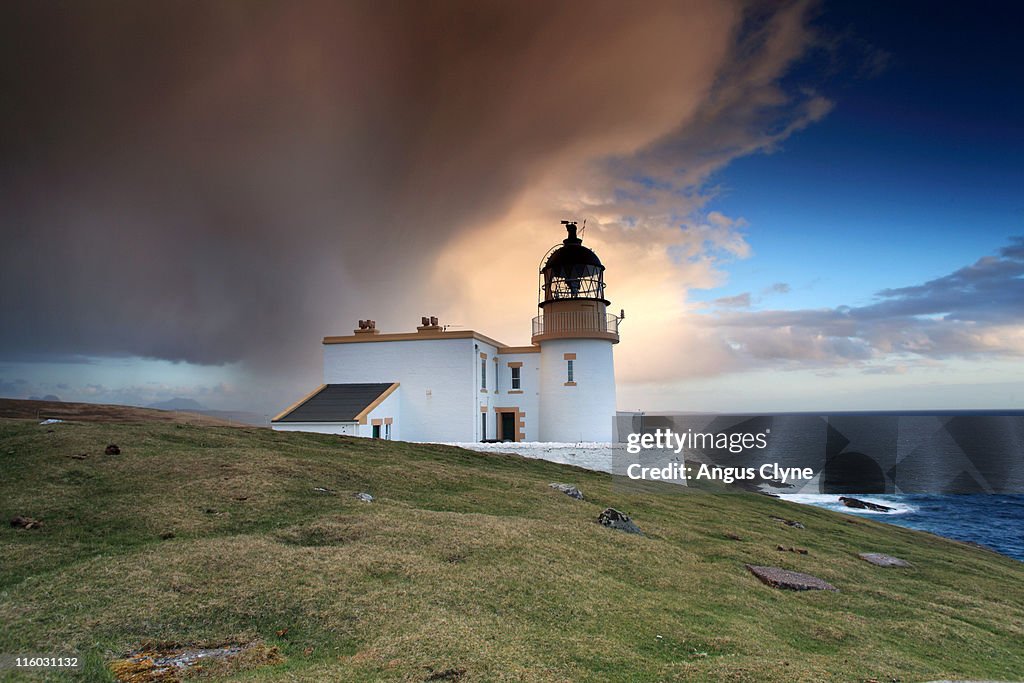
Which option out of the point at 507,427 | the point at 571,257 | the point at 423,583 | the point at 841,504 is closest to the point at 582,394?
the point at 507,427

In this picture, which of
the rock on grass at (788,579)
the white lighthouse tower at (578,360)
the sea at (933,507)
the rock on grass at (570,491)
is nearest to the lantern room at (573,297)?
the white lighthouse tower at (578,360)

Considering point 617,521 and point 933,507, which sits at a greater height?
point 617,521

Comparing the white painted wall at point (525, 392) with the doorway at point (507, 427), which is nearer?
the white painted wall at point (525, 392)

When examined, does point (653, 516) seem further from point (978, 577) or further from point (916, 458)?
point (916, 458)

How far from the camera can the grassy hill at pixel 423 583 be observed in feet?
24.6

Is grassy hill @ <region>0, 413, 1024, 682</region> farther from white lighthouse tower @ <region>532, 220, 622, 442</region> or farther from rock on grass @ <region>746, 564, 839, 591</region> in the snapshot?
white lighthouse tower @ <region>532, 220, 622, 442</region>

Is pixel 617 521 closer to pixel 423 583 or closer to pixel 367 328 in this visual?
pixel 423 583

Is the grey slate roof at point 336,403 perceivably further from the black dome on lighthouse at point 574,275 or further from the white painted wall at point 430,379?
the black dome on lighthouse at point 574,275

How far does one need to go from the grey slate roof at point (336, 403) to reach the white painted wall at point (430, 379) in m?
0.83

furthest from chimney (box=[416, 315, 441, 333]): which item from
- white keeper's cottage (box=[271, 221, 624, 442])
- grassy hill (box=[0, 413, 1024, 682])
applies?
grassy hill (box=[0, 413, 1024, 682])

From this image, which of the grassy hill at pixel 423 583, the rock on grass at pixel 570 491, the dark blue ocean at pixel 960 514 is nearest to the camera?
the grassy hill at pixel 423 583

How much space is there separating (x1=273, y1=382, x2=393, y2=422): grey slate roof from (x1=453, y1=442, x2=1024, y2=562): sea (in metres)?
5.36

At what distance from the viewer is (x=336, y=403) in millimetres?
29094

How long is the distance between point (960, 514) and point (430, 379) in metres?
38.9
